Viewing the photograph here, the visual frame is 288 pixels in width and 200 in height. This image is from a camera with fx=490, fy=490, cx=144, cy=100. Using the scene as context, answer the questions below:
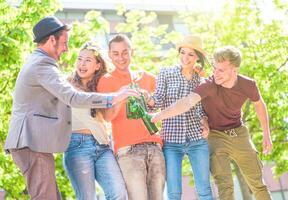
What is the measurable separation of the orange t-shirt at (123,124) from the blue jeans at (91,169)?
25 cm

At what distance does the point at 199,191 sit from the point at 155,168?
634 millimetres

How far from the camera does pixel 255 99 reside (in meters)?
5.75

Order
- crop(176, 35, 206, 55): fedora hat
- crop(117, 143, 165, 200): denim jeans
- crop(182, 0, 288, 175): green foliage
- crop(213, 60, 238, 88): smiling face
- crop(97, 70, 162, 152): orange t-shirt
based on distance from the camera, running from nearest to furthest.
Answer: crop(117, 143, 165, 200): denim jeans
crop(97, 70, 162, 152): orange t-shirt
crop(213, 60, 238, 88): smiling face
crop(176, 35, 206, 55): fedora hat
crop(182, 0, 288, 175): green foliage

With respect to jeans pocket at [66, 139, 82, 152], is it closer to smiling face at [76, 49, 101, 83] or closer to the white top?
the white top

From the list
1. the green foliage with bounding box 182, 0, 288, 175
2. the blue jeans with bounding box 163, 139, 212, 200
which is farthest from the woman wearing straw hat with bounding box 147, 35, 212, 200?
the green foliage with bounding box 182, 0, 288, 175

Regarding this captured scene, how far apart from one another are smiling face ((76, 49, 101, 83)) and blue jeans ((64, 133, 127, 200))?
69 centimetres

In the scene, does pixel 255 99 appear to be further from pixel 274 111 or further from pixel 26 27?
pixel 274 111

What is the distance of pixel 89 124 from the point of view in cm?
524

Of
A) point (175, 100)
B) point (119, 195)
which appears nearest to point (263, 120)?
point (175, 100)

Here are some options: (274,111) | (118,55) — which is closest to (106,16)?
(274,111)

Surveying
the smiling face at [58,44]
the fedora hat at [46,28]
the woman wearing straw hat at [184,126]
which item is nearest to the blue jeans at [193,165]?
the woman wearing straw hat at [184,126]

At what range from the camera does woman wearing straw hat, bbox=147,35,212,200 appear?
5473 mm

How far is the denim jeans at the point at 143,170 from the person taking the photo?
16.6ft

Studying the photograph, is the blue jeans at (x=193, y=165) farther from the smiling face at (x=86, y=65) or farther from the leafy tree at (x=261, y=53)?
the leafy tree at (x=261, y=53)
